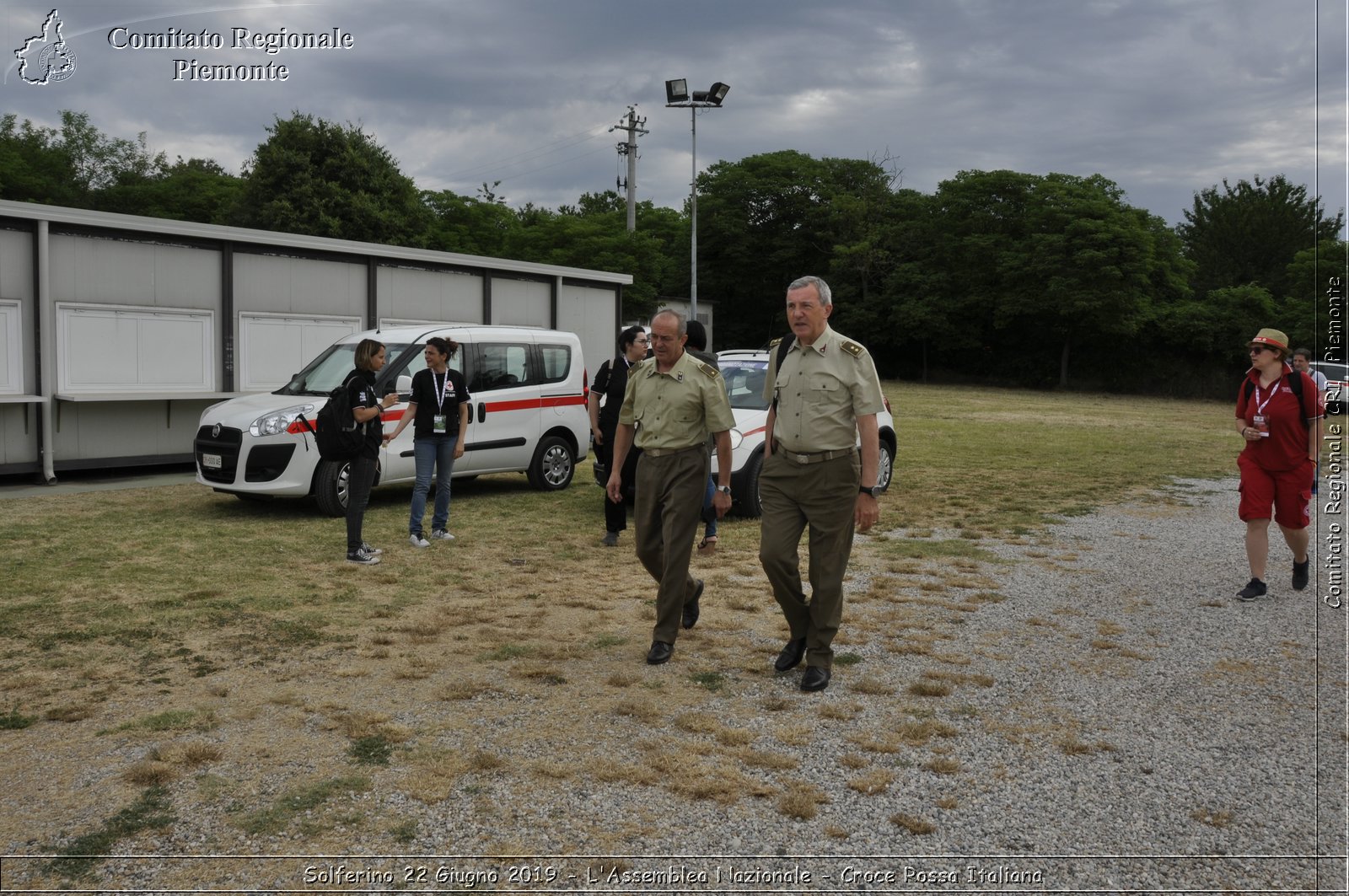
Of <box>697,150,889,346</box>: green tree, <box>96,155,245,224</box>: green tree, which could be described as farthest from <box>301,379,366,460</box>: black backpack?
<box>697,150,889,346</box>: green tree

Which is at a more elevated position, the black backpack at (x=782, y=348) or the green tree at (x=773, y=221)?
the green tree at (x=773, y=221)

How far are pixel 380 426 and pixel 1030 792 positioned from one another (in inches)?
230

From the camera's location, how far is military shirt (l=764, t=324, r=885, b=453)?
506 cm

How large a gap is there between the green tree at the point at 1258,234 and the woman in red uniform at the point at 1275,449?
53.7 meters

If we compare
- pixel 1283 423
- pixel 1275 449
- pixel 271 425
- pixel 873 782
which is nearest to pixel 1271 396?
pixel 1283 423

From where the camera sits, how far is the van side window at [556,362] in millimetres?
12430

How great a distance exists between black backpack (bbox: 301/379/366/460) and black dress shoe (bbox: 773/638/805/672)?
4.14 m

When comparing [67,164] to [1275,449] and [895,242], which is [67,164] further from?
[1275,449]

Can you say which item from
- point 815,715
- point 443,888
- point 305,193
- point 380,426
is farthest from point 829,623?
point 305,193

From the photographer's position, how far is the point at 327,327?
15297 mm

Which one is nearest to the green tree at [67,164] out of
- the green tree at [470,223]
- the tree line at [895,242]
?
the tree line at [895,242]

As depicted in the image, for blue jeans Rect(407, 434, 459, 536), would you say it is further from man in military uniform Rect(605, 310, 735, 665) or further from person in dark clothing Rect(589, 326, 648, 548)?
man in military uniform Rect(605, 310, 735, 665)

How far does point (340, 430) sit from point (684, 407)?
362cm

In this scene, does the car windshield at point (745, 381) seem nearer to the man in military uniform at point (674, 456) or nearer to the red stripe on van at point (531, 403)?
the red stripe on van at point (531, 403)
